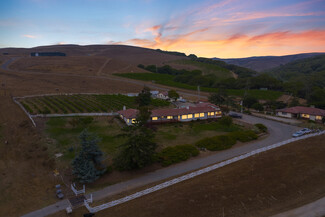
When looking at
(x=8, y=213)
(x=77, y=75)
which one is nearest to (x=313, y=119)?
(x=8, y=213)

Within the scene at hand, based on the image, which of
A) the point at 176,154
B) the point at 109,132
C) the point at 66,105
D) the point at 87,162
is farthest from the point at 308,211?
the point at 66,105

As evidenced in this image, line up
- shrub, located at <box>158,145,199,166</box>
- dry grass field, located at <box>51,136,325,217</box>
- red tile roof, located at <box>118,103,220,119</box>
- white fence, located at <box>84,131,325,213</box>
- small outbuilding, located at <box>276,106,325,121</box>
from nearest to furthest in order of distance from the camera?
dry grass field, located at <box>51,136,325,217</box> → white fence, located at <box>84,131,325,213</box> → shrub, located at <box>158,145,199,166</box> → red tile roof, located at <box>118,103,220,119</box> → small outbuilding, located at <box>276,106,325,121</box>

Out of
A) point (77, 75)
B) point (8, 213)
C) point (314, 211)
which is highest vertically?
point (77, 75)

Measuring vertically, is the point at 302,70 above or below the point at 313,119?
above

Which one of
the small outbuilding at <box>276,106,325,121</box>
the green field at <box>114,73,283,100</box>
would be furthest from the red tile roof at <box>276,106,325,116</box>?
the green field at <box>114,73,283,100</box>

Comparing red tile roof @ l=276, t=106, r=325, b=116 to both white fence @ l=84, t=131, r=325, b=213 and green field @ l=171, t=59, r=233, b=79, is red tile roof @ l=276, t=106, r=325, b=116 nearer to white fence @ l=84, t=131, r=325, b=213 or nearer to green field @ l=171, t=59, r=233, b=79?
white fence @ l=84, t=131, r=325, b=213

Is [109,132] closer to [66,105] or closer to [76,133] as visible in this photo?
[76,133]

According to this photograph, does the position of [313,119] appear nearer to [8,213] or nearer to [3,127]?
[8,213]
